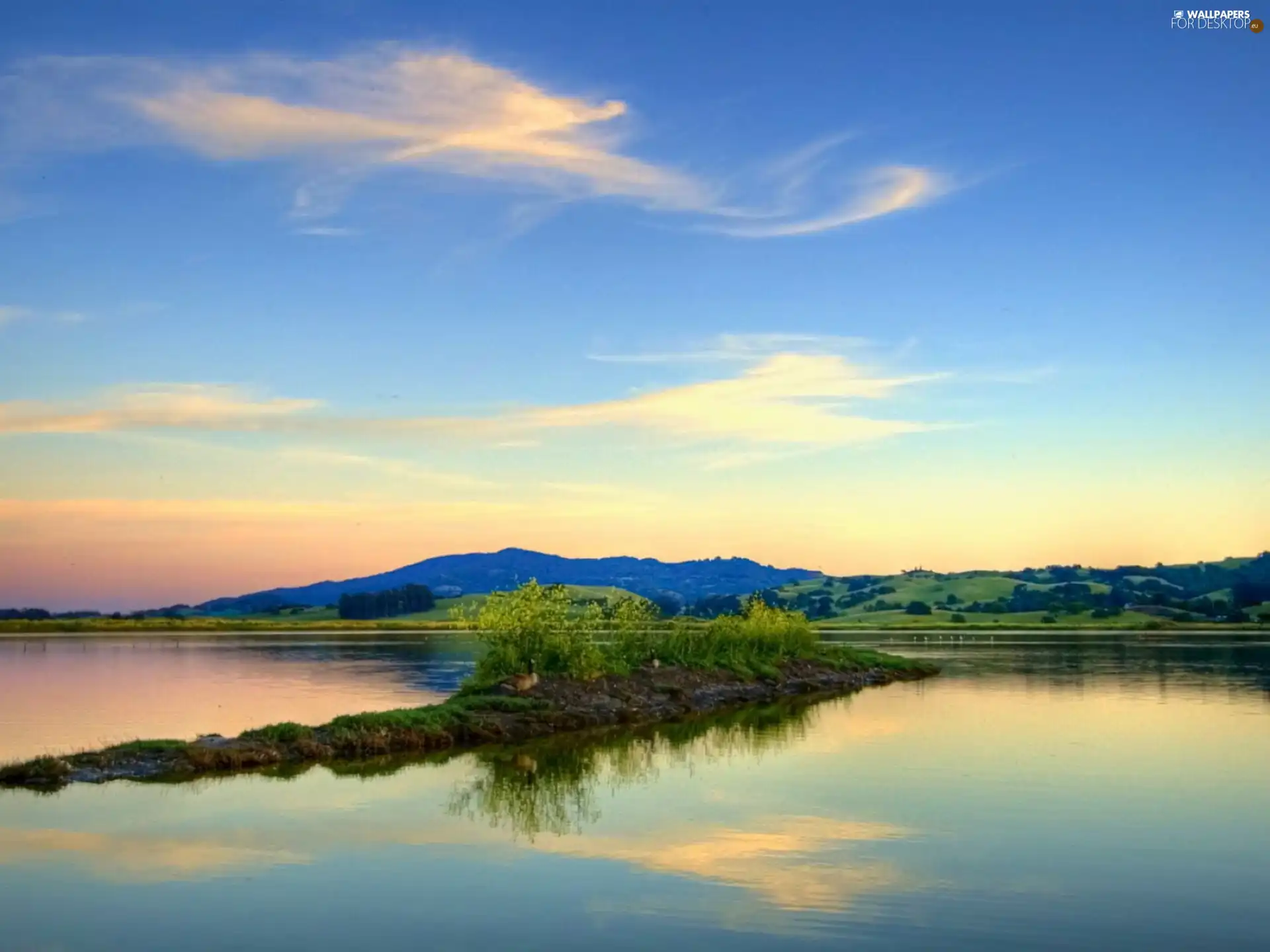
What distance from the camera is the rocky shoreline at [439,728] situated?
36.1m

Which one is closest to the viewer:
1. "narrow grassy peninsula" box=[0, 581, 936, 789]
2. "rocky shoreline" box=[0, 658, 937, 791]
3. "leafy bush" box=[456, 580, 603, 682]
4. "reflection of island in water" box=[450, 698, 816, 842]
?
"reflection of island in water" box=[450, 698, 816, 842]

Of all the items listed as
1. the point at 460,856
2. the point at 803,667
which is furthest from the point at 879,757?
the point at 803,667

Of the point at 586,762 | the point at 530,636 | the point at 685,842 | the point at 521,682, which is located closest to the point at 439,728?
the point at 586,762

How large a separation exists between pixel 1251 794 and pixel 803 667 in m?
48.8

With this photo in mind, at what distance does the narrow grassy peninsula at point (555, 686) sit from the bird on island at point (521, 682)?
7 centimetres

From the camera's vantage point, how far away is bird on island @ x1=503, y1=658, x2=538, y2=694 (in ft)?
171

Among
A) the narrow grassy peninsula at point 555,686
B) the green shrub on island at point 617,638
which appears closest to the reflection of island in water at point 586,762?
the narrow grassy peninsula at point 555,686

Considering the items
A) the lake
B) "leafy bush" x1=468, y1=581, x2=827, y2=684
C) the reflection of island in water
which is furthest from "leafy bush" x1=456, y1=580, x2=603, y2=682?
the lake

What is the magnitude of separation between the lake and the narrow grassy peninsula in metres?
2.39

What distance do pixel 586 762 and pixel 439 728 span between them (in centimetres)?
696

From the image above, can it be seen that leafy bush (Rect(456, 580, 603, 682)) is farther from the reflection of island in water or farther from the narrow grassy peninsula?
the reflection of island in water

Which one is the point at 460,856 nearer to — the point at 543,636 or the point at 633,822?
the point at 633,822

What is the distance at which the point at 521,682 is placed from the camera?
52469 mm

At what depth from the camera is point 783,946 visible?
18328mm
